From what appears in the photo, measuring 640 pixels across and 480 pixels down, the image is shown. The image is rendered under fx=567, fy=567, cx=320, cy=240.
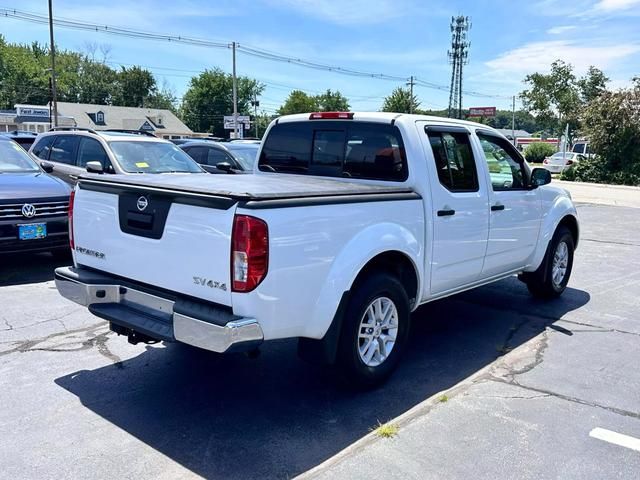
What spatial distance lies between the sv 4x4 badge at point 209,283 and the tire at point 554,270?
4406 millimetres

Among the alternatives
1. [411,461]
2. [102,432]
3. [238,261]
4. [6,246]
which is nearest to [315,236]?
[238,261]

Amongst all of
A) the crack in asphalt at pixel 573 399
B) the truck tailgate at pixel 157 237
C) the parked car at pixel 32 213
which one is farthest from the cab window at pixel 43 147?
the crack in asphalt at pixel 573 399

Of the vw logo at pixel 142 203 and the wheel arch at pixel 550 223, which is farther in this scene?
the wheel arch at pixel 550 223

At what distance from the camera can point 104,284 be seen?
153 inches

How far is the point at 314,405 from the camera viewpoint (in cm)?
392

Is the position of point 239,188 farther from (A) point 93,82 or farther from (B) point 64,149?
(A) point 93,82

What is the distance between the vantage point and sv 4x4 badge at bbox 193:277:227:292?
3.23 metres

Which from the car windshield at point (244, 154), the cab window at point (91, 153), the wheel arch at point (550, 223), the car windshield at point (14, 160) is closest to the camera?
the wheel arch at point (550, 223)

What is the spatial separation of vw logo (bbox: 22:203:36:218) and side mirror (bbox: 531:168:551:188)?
5837 millimetres

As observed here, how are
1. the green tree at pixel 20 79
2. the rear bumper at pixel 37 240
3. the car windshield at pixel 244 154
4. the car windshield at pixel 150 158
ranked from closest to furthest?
the rear bumper at pixel 37 240 → the car windshield at pixel 150 158 → the car windshield at pixel 244 154 → the green tree at pixel 20 79

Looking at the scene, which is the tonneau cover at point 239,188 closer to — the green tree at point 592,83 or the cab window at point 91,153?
the cab window at point 91,153

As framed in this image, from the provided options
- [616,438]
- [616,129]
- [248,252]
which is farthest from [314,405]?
[616,129]

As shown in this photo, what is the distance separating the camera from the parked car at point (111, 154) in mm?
8859

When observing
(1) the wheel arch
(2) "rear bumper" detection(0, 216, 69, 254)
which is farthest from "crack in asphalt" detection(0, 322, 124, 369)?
(1) the wheel arch
